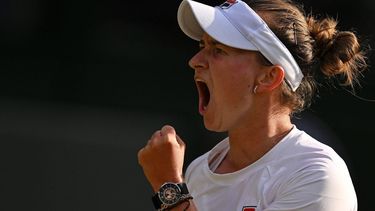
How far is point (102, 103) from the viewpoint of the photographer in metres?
5.63

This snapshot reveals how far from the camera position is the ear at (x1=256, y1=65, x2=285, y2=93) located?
247cm

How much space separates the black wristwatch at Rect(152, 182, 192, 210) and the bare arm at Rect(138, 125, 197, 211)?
0.03 m

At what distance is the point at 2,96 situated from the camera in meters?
5.53

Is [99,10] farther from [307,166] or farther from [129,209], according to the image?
[307,166]

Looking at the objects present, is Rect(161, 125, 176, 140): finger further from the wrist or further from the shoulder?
the shoulder

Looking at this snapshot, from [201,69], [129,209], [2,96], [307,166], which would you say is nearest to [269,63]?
[201,69]

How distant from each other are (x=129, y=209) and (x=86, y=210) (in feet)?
0.88

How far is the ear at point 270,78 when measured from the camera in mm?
2475

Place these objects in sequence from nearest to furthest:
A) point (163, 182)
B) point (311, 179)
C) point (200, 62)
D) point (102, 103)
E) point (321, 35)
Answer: point (311, 179), point (163, 182), point (200, 62), point (321, 35), point (102, 103)

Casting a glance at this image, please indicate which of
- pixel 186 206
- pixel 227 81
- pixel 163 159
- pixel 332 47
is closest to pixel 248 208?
pixel 186 206

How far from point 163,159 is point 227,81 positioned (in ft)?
0.98

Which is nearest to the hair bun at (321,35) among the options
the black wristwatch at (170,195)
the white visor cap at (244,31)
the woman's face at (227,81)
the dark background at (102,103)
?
the white visor cap at (244,31)

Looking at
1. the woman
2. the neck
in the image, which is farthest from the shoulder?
the neck

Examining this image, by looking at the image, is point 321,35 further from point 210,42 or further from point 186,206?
point 186,206
